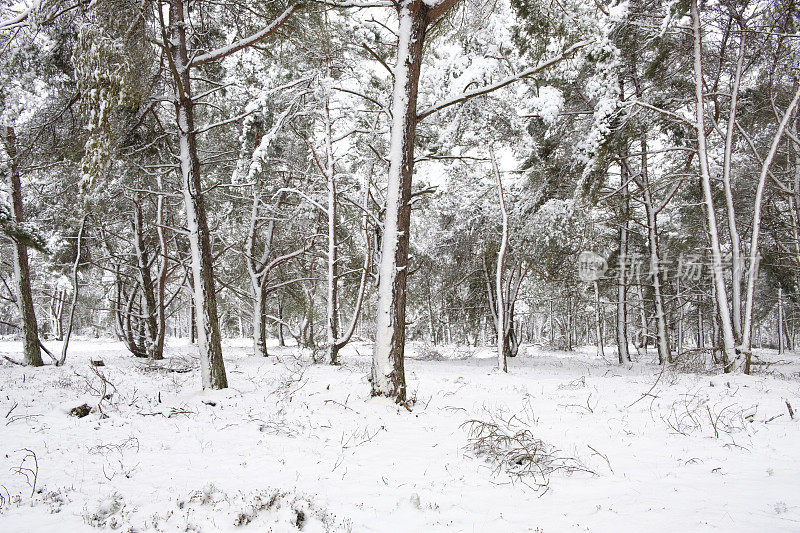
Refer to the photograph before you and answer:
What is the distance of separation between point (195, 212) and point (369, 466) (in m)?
5.24

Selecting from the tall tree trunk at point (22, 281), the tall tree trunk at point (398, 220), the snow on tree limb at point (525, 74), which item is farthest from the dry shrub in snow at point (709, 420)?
the tall tree trunk at point (22, 281)

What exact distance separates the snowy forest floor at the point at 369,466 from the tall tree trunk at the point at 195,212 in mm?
748

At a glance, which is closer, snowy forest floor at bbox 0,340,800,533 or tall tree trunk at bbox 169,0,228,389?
snowy forest floor at bbox 0,340,800,533

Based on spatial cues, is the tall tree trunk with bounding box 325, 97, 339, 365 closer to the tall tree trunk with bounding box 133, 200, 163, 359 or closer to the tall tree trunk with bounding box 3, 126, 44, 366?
the tall tree trunk with bounding box 133, 200, 163, 359

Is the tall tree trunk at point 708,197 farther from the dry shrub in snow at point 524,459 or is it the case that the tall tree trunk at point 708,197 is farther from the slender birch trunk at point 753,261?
the dry shrub in snow at point 524,459

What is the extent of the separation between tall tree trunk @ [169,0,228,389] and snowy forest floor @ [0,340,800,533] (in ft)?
2.45

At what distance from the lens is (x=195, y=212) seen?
648 cm

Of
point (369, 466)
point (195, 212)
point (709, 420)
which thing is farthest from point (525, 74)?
point (195, 212)

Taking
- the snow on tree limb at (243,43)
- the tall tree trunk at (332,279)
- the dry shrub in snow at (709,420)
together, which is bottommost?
the dry shrub in snow at (709,420)

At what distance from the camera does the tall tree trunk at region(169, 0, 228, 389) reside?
646 cm

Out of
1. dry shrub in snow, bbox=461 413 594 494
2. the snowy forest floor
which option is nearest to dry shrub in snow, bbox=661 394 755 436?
the snowy forest floor

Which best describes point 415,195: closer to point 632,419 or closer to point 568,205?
point 632,419

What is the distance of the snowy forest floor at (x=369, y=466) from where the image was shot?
2486mm

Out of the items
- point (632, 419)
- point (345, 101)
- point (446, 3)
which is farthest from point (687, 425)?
point (345, 101)
